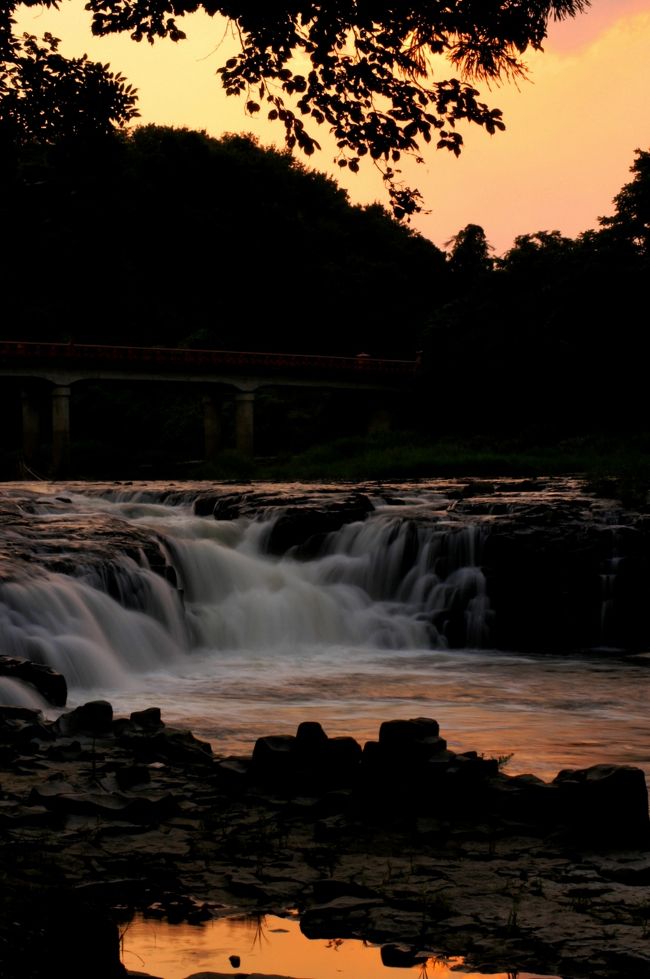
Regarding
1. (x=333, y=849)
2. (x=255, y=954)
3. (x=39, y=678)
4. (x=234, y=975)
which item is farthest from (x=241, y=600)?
(x=234, y=975)

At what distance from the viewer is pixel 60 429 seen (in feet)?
194

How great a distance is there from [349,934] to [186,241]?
84.3 metres

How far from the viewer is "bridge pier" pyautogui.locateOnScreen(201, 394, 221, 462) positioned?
2496 inches

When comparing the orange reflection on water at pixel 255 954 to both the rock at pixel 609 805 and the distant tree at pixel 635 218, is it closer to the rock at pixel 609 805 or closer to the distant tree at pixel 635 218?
the rock at pixel 609 805

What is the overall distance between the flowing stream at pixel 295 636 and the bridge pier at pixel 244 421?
121 ft

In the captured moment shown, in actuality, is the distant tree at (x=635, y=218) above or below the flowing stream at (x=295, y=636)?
above

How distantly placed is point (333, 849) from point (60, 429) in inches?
2135

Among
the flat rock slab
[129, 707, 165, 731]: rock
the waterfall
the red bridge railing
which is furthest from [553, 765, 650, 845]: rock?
the red bridge railing

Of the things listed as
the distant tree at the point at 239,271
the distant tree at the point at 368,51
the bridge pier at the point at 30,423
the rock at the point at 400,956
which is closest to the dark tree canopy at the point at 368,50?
the distant tree at the point at 368,51

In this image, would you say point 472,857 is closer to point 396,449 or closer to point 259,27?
point 259,27

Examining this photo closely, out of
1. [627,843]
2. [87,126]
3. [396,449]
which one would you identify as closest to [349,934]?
[627,843]

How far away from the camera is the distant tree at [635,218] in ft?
159

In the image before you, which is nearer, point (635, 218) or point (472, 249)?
point (635, 218)

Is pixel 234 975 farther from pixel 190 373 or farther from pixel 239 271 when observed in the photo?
pixel 239 271
